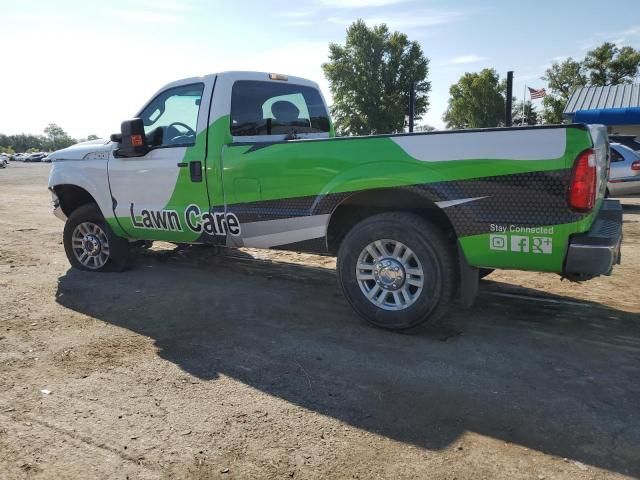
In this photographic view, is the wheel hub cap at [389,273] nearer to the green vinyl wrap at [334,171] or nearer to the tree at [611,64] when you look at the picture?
the green vinyl wrap at [334,171]

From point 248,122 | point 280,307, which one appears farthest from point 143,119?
point 280,307

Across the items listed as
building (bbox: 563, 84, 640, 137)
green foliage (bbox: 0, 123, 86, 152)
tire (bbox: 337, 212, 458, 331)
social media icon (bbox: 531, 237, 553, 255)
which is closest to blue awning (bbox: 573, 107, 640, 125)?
building (bbox: 563, 84, 640, 137)

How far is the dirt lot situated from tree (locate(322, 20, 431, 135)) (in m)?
46.7

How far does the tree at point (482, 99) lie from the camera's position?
5584 centimetres

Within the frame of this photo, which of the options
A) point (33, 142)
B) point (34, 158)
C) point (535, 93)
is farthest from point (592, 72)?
point (33, 142)

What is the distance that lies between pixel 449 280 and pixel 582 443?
1514 mm

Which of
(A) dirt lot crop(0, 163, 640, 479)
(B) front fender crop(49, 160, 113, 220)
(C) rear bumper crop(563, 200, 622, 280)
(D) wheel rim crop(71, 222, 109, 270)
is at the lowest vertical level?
(A) dirt lot crop(0, 163, 640, 479)

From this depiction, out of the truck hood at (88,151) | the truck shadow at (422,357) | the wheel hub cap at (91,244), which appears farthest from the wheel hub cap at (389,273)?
the wheel hub cap at (91,244)

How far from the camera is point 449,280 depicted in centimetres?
399

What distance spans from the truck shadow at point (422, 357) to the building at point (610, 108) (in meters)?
23.3

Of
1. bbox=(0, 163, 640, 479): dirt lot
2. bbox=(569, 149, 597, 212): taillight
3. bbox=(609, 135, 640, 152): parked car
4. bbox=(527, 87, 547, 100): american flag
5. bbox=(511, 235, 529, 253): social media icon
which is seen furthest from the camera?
bbox=(527, 87, 547, 100): american flag

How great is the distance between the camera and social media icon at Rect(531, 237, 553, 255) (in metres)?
3.58

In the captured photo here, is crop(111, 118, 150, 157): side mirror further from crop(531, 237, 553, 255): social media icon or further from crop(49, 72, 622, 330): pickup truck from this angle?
crop(531, 237, 553, 255): social media icon

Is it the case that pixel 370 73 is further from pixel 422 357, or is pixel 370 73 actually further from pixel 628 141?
pixel 422 357
